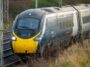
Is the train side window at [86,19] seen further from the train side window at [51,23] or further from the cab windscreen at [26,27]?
the cab windscreen at [26,27]

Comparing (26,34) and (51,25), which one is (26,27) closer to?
(26,34)

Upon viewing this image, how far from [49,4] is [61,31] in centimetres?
2913

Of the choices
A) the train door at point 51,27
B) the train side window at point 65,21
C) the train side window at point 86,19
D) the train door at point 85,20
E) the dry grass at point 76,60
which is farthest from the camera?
the train side window at point 86,19

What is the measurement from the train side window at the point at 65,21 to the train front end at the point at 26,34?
2473mm

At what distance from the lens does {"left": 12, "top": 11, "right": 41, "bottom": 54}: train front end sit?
1631cm

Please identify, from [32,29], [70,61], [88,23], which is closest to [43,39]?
[32,29]

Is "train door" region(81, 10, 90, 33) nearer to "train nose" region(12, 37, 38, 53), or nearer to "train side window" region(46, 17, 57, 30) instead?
"train side window" region(46, 17, 57, 30)

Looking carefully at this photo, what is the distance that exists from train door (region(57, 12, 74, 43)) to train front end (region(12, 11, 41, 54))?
2386mm

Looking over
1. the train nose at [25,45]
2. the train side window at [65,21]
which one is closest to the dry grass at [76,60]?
the train nose at [25,45]

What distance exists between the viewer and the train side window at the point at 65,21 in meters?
19.7

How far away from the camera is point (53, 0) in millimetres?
50719

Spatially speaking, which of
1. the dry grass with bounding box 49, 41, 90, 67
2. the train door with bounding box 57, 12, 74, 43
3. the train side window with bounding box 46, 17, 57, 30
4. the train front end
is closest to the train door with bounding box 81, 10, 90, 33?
the train door with bounding box 57, 12, 74, 43

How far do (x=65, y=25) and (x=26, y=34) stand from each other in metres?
4.38

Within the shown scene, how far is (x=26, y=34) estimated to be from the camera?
1661 centimetres
